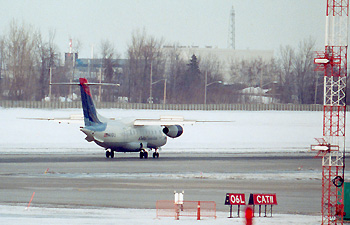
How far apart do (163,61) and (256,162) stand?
92756 millimetres

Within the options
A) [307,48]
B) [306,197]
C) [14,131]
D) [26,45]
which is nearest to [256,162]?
[306,197]

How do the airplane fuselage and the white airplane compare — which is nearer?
the airplane fuselage

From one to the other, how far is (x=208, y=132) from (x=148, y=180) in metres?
51.2

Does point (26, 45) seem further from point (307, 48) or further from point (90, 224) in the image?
point (90, 224)

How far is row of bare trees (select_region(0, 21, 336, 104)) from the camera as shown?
120 metres

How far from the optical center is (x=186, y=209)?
27344mm

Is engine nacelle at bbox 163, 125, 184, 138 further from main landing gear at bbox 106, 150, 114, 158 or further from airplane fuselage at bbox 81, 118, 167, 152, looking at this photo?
main landing gear at bbox 106, 150, 114, 158

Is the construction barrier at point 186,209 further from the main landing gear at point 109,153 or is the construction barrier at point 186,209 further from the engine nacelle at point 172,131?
the engine nacelle at point 172,131

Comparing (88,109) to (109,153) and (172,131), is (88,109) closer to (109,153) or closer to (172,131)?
(109,153)

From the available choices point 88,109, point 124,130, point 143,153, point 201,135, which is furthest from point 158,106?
point 88,109

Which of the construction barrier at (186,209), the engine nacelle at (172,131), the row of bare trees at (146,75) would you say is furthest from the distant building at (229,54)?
the construction barrier at (186,209)

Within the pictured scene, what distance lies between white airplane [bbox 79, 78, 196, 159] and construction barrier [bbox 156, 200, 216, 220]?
1891cm

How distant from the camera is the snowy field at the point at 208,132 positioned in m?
68.4

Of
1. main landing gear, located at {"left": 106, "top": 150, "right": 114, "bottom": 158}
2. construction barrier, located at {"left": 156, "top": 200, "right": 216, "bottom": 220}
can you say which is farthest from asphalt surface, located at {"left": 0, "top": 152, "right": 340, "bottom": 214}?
main landing gear, located at {"left": 106, "top": 150, "right": 114, "bottom": 158}
